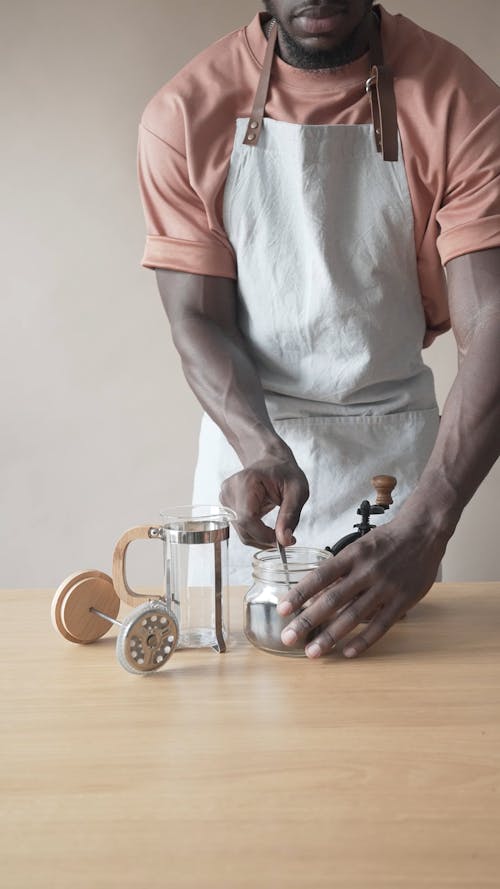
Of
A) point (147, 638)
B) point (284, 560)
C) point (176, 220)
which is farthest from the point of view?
point (176, 220)

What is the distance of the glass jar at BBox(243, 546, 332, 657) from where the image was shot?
1.18m

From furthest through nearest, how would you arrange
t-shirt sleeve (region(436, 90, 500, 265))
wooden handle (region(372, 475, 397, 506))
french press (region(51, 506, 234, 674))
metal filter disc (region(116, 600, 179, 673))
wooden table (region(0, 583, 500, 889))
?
t-shirt sleeve (region(436, 90, 500, 265)), wooden handle (region(372, 475, 397, 506)), french press (region(51, 506, 234, 674)), metal filter disc (region(116, 600, 179, 673)), wooden table (region(0, 583, 500, 889))

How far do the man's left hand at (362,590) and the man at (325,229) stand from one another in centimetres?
43

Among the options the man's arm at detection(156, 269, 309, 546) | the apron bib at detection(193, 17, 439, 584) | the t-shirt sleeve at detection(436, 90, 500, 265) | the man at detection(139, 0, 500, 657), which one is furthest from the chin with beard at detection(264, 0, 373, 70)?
the man's arm at detection(156, 269, 309, 546)

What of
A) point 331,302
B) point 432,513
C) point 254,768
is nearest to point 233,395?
point 331,302

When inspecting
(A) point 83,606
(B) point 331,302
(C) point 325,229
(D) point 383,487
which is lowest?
(A) point 83,606

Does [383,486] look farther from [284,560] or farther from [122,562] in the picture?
[122,562]

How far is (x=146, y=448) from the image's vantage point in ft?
10.5

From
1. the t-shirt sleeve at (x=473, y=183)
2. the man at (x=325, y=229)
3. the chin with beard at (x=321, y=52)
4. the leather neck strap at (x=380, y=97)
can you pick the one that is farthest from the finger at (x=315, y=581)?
the chin with beard at (x=321, y=52)

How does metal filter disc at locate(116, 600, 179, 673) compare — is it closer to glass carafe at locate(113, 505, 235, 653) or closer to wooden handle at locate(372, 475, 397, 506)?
glass carafe at locate(113, 505, 235, 653)

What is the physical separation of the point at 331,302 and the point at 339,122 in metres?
0.32

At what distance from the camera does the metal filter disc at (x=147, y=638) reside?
1.13 metres

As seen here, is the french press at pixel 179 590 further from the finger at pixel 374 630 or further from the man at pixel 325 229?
the man at pixel 325 229

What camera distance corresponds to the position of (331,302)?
1799mm
